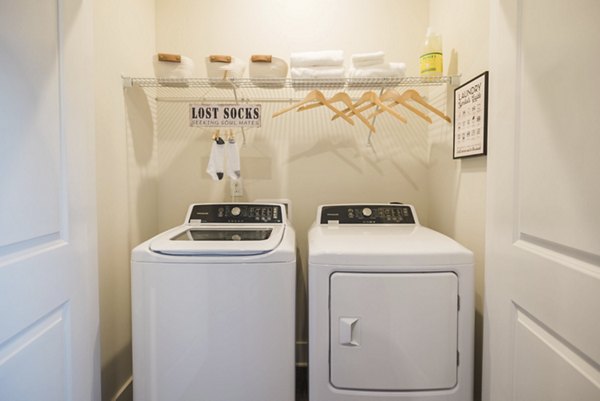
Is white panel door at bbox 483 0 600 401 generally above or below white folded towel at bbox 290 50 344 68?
below

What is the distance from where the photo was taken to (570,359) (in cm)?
A: 73

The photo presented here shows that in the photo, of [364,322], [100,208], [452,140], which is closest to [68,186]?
[100,208]

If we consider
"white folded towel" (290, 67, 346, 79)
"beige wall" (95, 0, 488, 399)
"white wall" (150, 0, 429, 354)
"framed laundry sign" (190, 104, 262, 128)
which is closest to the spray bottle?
"beige wall" (95, 0, 488, 399)

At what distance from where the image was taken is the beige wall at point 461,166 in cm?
146

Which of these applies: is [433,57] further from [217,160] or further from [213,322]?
[213,322]

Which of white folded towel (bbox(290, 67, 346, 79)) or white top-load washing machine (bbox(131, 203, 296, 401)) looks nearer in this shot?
white top-load washing machine (bbox(131, 203, 296, 401))

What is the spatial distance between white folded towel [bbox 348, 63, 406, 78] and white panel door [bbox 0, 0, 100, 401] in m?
1.25

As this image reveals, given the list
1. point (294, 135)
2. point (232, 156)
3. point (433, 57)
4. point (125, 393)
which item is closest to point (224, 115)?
point (232, 156)

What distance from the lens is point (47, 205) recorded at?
2.89 feet

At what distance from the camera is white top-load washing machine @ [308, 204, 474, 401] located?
1.19 meters

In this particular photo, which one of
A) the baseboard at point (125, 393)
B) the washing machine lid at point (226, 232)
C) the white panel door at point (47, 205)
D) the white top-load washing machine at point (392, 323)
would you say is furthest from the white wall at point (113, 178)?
the white top-load washing machine at point (392, 323)

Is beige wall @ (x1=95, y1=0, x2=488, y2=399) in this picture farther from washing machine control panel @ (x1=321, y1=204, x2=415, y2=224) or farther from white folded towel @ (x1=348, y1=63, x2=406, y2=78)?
white folded towel @ (x1=348, y1=63, x2=406, y2=78)

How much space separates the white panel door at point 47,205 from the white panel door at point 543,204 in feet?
4.33

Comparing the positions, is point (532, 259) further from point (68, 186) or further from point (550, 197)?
point (68, 186)
